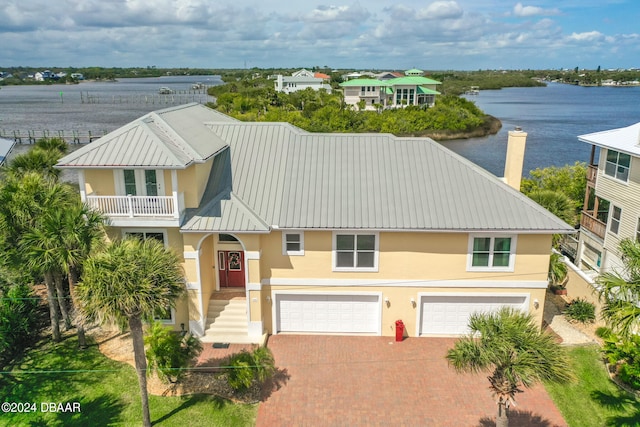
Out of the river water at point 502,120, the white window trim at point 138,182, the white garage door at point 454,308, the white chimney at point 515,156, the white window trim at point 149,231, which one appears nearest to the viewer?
the white window trim at point 138,182

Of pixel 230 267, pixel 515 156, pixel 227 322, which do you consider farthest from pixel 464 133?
pixel 227 322

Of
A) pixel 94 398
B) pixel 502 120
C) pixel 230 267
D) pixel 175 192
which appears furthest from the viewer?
pixel 502 120

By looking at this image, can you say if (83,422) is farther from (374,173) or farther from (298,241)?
(374,173)

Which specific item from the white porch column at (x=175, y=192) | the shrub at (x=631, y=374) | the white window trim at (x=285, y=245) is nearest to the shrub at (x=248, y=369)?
the white window trim at (x=285, y=245)

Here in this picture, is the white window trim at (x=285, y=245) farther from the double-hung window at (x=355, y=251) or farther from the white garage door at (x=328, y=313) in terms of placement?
the white garage door at (x=328, y=313)

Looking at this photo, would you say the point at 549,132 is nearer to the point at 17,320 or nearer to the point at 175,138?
the point at 175,138

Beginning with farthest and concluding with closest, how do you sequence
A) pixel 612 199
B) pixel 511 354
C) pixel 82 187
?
pixel 612 199 < pixel 82 187 < pixel 511 354

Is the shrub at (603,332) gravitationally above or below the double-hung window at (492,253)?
below

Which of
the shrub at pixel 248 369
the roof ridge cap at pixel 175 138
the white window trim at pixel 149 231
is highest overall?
the roof ridge cap at pixel 175 138
